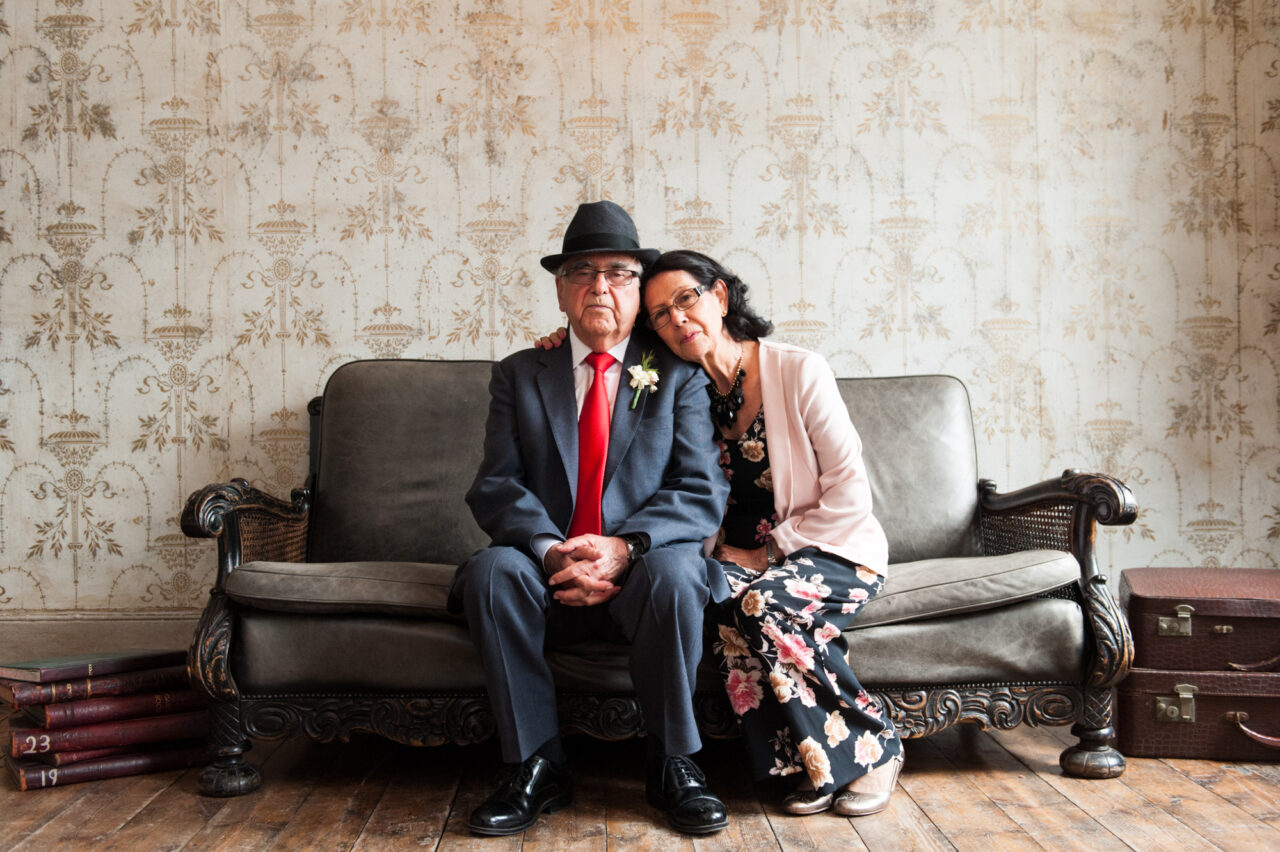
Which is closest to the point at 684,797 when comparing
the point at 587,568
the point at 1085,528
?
the point at 587,568

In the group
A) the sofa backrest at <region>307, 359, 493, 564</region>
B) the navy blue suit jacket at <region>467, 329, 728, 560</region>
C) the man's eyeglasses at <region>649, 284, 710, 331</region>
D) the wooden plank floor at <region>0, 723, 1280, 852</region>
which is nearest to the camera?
the wooden plank floor at <region>0, 723, 1280, 852</region>

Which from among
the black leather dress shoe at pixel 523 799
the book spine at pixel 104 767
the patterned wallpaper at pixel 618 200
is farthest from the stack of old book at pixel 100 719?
the black leather dress shoe at pixel 523 799

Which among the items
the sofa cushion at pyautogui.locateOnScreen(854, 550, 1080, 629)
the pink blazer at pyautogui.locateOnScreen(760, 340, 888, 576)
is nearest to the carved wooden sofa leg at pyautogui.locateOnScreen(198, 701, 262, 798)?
the pink blazer at pyautogui.locateOnScreen(760, 340, 888, 576)

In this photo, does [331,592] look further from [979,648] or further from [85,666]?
[979,648]

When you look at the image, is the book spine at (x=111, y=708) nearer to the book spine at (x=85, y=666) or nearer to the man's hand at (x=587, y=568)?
the book spine at (x=85, y=666)

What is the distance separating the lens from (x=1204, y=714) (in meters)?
2.26

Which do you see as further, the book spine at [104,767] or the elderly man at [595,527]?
the book spine at [104,767]

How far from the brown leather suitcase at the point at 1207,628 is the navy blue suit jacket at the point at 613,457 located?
107 cm

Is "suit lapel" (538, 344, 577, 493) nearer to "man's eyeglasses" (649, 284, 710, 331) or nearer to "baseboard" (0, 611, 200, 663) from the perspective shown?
"man's eyeglasses" (649, 284, 710, 331)

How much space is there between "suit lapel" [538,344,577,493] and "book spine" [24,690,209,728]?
112cm

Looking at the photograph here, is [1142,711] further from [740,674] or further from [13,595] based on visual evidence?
[13,595]

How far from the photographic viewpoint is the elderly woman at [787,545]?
1985 mm

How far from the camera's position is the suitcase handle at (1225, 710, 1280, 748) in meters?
2.23

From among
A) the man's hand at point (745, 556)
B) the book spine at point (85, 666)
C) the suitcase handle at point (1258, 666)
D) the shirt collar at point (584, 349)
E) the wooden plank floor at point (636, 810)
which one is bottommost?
the wooden plank floor at point (636, 810)
